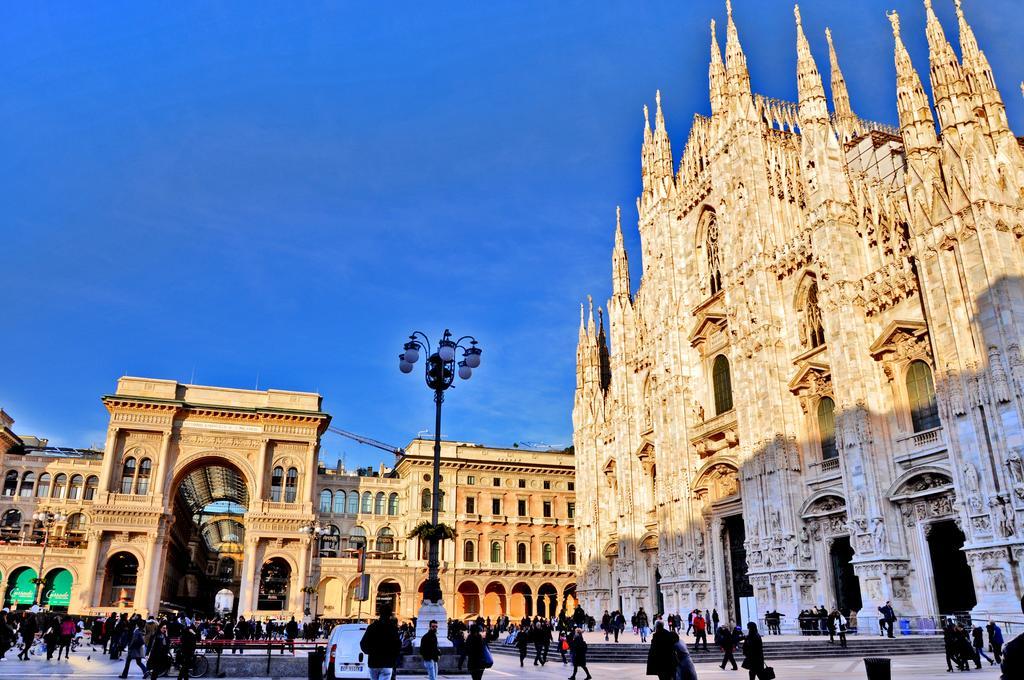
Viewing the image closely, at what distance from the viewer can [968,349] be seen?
79.8 ft

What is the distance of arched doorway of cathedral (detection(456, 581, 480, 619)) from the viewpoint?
6228cm

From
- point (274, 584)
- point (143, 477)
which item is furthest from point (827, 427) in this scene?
point (274, 584)

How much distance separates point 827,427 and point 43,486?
5850 cm

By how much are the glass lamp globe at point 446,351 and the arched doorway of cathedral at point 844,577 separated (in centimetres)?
Answer: 1799

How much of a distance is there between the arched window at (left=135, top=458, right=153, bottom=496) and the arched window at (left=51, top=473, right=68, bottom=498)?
14242 millimetres

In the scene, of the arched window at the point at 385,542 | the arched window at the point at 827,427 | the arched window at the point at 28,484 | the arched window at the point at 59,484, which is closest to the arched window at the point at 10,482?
the arched window at the point at 28,484

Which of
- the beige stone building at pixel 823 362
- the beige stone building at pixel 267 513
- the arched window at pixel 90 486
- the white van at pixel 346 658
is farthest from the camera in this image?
the arched window at pixel 90 486

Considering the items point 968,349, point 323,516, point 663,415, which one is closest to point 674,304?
point 663,415

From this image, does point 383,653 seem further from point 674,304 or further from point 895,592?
point 674,304

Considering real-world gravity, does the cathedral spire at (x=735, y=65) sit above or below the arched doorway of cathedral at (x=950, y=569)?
above

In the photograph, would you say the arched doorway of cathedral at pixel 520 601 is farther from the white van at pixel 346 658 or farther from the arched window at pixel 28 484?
the white van at pixel 346 658

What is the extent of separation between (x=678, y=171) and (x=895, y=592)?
92.2 feet

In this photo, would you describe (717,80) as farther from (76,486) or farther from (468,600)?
(76,486)

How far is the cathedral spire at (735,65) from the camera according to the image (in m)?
40.4
